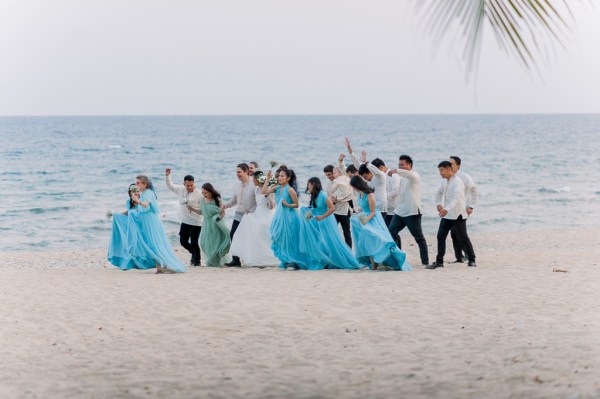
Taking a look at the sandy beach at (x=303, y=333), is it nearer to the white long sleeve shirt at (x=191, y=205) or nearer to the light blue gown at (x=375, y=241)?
the light blue gown at (x=375, y=241)

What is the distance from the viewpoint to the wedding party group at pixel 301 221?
12766 mm

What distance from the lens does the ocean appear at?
2752 centimetres

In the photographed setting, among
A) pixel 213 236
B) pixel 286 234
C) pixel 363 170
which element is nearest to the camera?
pixel 363 170

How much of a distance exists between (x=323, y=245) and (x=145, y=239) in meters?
2.71

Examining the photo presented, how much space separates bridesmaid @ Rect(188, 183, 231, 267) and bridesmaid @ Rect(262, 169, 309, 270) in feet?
2.77

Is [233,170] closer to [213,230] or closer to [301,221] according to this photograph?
[213,230]

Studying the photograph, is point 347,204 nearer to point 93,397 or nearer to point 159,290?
point 159,290

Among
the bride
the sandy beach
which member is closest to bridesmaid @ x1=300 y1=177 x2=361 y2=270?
the sandy beach

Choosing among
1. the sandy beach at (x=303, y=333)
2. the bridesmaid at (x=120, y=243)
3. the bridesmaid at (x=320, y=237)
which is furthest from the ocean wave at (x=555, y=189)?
the bridesmaid at (x=120, y=243)

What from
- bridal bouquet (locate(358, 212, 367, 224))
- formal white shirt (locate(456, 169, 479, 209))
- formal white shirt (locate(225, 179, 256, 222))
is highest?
formal white shirt (locate(456, 169, 479, 209))

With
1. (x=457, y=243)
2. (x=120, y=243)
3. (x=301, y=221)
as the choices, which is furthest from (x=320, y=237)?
(x=120, y=243)

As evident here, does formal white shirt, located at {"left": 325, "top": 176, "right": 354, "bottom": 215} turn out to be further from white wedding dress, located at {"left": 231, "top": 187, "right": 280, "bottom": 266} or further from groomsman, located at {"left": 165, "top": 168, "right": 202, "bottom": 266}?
groomsman, located at {"left": 165, "top": 168, "right": 202, "bottom": 266}

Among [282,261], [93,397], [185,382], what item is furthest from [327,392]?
[282,261]

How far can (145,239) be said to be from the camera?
505 inches
